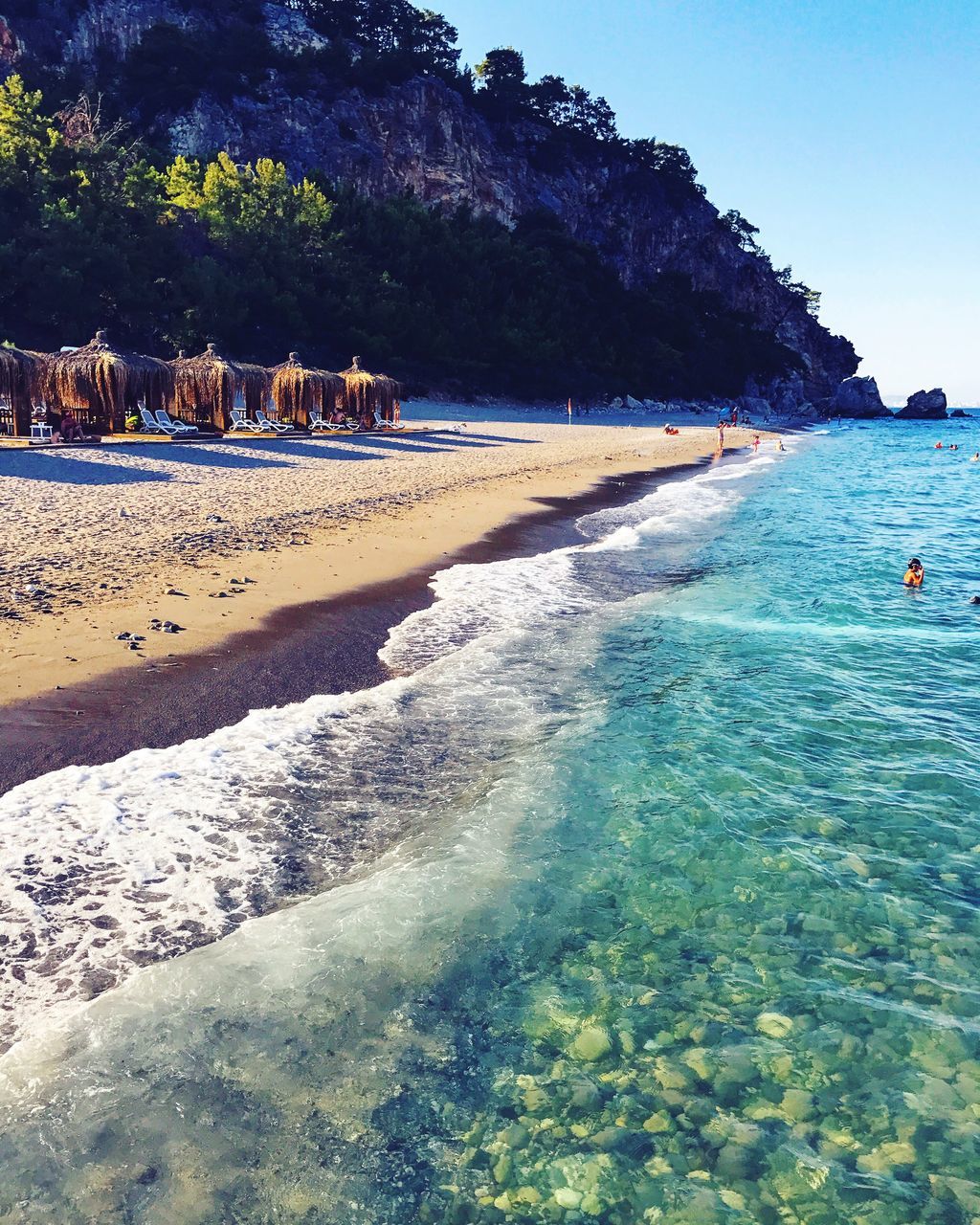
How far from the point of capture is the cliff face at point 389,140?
68.7m

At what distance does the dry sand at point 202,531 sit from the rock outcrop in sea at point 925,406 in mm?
114491

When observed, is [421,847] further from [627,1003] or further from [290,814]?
[627,1003]

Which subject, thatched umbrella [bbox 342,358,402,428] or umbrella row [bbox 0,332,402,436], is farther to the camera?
thatched umbrella [bbox 342,358,402,428]

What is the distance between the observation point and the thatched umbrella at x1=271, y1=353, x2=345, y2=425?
2795 cm

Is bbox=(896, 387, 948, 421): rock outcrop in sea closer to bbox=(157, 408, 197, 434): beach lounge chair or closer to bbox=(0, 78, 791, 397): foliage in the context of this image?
bbox=(0, 78, 791, 397): foliage

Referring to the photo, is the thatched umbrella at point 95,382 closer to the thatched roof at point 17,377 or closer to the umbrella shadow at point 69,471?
the thatched roof at point 17,377

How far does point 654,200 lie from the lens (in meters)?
101

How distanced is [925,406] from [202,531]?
5185 inches

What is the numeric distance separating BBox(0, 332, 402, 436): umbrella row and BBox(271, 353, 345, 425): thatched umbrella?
1.3 inches

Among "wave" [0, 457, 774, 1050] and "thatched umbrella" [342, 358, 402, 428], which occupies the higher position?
"thatched umbrella" [342, 358, 402, 428]

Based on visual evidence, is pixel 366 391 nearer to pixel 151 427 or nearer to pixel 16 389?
pixel 151 427

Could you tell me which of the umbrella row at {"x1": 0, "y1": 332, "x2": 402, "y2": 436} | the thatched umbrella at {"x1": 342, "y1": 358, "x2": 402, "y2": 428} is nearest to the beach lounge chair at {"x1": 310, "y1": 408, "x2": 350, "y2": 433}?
the umbrella row at {"x1": 0, "y1": 332, "x2": 402, "y2": 436}

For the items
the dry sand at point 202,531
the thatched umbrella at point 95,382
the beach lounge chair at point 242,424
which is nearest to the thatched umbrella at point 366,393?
the beach lounge chair at point 242,424

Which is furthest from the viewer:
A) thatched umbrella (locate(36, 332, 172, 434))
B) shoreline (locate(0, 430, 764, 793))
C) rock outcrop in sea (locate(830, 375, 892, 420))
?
rock outcrop in sea (locate(830, 375, 892, 420))
